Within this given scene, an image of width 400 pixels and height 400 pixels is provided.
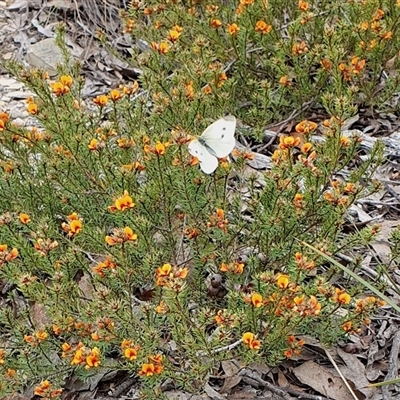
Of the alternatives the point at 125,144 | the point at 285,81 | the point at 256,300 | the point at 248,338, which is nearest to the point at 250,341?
the point at 248,338

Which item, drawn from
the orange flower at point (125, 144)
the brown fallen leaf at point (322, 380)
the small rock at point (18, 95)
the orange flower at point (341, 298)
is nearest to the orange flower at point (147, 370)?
the orange flower at point (341, 298)

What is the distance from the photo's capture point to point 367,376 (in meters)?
2.57

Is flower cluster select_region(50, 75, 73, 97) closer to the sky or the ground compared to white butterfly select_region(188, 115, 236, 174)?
closer to the sky

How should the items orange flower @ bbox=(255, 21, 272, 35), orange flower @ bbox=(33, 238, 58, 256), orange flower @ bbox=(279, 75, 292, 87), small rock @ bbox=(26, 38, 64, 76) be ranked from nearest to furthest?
orange flower @ bbox=(33, 238, 58, 256) < orange flower @ bbox=(279, 75, 292, 87) < orange flower @ bbox=(255, 21, 272, 35) < small rock @ bbox=(26, 38, 64, 76)

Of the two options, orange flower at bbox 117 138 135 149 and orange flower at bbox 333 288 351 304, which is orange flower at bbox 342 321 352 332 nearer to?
orange flower at bbox 333 288 351 304

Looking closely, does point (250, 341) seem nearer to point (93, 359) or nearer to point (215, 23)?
point (93, 359)

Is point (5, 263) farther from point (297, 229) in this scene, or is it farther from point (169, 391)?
point (297, 229)

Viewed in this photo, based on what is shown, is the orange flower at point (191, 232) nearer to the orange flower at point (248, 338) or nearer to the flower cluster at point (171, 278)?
the flower cluster at point (171, 278)

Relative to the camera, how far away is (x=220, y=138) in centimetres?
241

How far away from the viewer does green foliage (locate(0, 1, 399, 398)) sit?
85.0 inches

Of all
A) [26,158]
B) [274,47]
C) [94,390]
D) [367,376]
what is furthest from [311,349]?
[274,47]

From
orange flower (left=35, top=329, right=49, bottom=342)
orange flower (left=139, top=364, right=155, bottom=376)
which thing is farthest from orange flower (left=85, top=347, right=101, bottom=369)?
orange flower (left=35, top=329, right=49, bottom=342)

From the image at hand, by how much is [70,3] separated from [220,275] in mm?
3324

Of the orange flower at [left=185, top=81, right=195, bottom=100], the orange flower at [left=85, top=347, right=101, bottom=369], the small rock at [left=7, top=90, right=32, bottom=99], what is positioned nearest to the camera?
the orange flower at [left=85, top=347, right=101, bottom=369]
